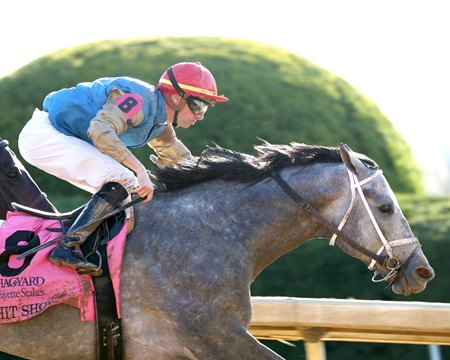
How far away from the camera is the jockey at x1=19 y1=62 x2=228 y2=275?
505 centimetres

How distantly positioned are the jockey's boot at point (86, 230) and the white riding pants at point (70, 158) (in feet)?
0.18

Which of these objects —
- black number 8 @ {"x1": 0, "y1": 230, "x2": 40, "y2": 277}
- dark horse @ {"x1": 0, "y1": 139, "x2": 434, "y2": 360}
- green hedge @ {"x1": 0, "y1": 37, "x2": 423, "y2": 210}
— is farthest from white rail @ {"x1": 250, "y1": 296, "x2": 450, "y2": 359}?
green hedge @ {"x1": 0, "y1": 37, "x2": 423, "y2": 210}

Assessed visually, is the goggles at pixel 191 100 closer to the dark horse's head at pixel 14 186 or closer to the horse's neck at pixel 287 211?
the horse's neck at pixel 287 211

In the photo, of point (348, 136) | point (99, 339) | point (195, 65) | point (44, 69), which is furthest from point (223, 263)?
point (44, 69)

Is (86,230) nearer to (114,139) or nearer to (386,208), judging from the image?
(114,139)

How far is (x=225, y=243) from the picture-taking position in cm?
524

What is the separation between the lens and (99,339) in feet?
16.5

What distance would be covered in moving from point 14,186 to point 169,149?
2.95 ft

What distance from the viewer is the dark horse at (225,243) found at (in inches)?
199

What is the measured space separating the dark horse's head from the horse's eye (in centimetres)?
183

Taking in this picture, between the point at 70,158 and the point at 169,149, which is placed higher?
the point at 70,158

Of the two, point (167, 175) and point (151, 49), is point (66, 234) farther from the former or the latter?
point (151, 49)

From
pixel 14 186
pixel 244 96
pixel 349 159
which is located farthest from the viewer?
pixel 244 96

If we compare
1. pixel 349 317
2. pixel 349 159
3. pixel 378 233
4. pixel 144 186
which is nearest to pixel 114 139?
pixel 144 186
